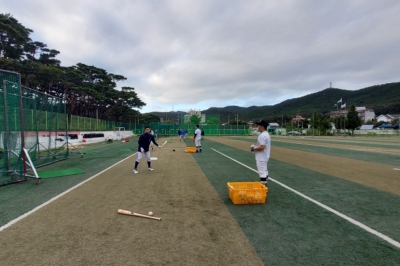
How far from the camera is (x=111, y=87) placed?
67125 mm

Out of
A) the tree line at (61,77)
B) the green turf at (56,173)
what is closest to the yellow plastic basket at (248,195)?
the green turf at (56,173)

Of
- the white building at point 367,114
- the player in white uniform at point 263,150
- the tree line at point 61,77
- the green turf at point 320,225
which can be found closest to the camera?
the green turf at point 320,225

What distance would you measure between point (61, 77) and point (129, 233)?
173 feet

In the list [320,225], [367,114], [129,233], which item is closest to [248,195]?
[320,225]

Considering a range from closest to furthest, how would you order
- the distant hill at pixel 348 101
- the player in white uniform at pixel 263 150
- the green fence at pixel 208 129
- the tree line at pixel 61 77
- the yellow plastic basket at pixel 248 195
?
the yellow plastic basket at pixel 248 195
the player in white uniform at pixel 263 150
the tree line at pixel 61 77
the green fence at pixel 208 129
the distant hill at pixel 348 101

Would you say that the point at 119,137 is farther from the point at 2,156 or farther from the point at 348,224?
the point at 348,224

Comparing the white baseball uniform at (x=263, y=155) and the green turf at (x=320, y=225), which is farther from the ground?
the white baseball uniform at (x=263, y=155)

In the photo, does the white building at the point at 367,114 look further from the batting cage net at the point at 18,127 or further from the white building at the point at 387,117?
the batting cage net at the point at 18,127

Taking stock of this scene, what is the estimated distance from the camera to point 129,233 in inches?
178

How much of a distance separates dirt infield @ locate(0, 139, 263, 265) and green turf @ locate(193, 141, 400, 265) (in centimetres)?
33

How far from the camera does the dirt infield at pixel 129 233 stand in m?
3.65

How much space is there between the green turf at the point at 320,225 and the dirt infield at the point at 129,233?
0.33m

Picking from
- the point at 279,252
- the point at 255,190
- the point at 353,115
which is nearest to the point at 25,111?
the point at 255,190

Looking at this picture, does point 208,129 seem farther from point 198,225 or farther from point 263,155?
point 198,225
